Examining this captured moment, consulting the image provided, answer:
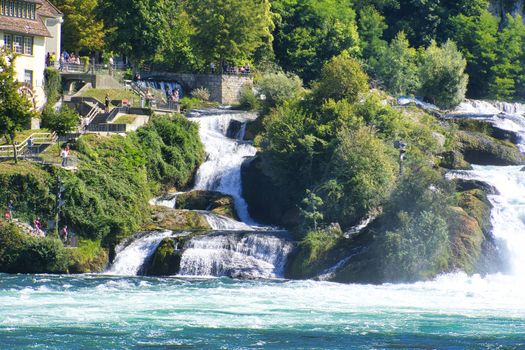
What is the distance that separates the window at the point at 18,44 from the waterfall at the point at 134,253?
20.6 m

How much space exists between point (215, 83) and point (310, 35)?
1382 centimetres

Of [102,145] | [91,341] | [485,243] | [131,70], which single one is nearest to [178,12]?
[131,70]

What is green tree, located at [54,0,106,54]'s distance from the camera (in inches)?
3984

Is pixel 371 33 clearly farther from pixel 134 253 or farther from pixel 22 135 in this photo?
pixel 134 253

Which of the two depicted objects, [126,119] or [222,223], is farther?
[126,119]

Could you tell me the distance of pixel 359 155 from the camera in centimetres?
7262

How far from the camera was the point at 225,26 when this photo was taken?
9919cm

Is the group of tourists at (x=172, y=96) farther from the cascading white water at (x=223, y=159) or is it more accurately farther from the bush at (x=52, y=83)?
the bush at (x=52, y=83)

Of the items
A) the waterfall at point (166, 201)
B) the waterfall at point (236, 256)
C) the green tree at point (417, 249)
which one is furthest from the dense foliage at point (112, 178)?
the green tree at point (417, 249)

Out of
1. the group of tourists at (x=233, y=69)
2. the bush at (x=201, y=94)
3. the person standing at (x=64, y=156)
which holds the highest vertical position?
the group of tourists at (x=233, y=69)

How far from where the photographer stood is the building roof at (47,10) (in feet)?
301

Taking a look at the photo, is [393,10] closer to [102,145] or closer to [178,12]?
[178,12]

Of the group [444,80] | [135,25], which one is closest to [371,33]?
[444,80]

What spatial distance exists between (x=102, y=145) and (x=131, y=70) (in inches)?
933
